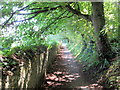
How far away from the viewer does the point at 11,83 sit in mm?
2291

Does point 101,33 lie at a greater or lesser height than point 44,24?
lesser

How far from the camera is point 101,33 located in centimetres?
562

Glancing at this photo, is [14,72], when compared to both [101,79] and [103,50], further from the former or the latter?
[103,50]

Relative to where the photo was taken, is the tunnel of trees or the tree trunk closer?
the tunnel of trees

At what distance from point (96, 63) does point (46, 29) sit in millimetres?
3151

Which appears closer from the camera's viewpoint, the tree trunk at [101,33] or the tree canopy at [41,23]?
the tree canopy at [41,23]

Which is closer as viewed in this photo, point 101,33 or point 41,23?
point 101,33

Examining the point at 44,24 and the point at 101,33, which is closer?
the point at 101,33

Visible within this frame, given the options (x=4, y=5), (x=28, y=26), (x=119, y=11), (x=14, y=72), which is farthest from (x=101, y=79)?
(x=4, y=5)

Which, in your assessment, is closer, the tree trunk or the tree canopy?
the tree canopy

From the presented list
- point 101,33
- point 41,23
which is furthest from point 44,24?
point 101,33

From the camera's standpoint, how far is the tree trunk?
568 cm

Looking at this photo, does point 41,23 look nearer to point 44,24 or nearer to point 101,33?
point 44,24

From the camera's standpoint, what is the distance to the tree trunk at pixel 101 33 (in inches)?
223
